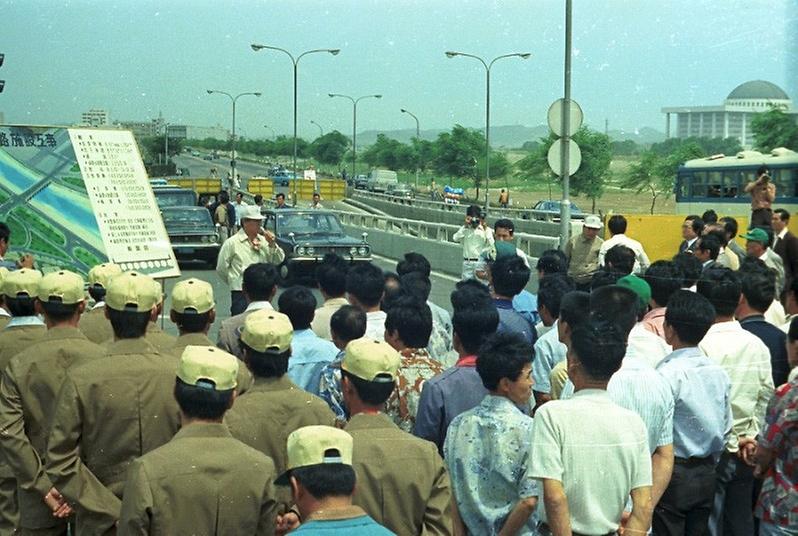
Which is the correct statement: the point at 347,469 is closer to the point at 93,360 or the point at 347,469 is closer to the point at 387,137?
the point at 93,360

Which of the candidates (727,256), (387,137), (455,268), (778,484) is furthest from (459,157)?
(778,484)

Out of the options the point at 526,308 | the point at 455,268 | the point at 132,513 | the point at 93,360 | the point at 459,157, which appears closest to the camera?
the point at 132,513

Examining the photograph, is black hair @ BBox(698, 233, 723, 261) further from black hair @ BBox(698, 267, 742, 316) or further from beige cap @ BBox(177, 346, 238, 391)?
beige cap @ BBox(177, 346, 238, 391)

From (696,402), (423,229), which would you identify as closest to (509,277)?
(696,402)

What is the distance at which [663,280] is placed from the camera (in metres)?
7.18

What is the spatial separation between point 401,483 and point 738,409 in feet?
8.64

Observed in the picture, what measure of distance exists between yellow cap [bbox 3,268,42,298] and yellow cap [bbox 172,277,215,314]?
0.72m

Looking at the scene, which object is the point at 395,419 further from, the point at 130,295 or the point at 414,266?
the point at 414,266

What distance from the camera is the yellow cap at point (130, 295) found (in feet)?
16.3

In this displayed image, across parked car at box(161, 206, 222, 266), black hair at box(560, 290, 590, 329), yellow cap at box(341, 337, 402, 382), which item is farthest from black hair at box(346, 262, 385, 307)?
parked car at box(161, 206, 222, 266)

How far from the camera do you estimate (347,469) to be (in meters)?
3.17

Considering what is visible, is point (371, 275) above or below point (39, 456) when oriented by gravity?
above

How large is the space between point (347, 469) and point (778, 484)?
7.76 ft

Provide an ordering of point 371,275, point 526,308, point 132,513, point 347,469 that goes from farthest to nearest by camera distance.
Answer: point 526,308, point 371,275, point 132,513, point 347,469
